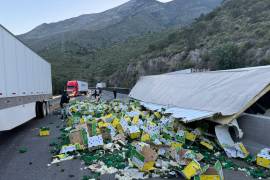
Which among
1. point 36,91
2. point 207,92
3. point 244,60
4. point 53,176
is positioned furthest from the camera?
point 244,60

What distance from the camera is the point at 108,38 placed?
417ft

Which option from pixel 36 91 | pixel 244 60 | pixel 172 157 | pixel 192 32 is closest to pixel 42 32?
pixel 192 32

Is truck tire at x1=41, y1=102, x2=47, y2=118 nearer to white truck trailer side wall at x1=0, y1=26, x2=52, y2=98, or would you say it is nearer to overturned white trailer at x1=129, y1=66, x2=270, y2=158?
white truck trailer side wall at x1=0, y1=26, x2=52, y2=98

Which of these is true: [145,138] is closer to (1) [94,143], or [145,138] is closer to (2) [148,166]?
(1) [94,143]

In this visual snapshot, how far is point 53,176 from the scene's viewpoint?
7562 millimetres

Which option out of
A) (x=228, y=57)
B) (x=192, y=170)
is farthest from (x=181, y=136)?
(x=228, y=57)

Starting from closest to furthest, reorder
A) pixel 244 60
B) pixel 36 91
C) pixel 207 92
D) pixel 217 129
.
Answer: pixel 217 129 < pixel 207 92 < pixel 36 91 < pixel 244 60

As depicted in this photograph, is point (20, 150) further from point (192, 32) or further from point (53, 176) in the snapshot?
point (192, 32)

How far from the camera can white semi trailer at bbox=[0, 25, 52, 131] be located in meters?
10.7

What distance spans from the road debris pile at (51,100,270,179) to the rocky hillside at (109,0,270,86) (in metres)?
25.8

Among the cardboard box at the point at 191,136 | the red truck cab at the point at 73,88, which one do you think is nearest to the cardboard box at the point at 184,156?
the cardboard box at the point at 191,136

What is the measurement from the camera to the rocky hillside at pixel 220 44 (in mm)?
39188

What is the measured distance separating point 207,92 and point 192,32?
49107mm

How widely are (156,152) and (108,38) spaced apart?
396 ft
